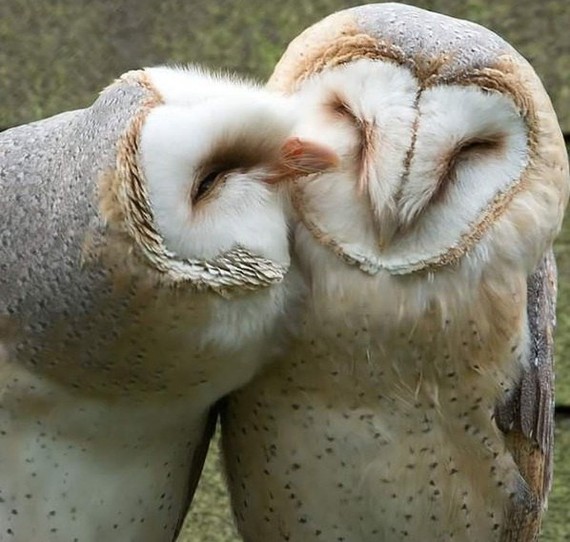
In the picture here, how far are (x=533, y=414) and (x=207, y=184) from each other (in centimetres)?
42

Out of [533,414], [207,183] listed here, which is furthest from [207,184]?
[533,414]

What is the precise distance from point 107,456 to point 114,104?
32 cm

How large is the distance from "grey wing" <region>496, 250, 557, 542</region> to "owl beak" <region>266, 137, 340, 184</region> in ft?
0.86

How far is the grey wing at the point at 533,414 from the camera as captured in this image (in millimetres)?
1171

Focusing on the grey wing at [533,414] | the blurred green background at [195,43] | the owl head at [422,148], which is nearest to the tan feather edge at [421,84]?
the owl head at [422,148]

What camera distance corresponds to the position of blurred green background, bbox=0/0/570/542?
1935 millimetres

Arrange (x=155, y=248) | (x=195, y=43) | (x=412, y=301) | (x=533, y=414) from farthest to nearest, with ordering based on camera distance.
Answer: (x=195, y=43), (x=533, y=414), (x=412, y=301), (x=155, y=248)

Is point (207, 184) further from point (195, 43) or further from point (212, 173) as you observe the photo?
point (195, 43)

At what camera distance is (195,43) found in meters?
1.97

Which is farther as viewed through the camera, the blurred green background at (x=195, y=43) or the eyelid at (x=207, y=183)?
the blurred green background at (x=195, y=43)

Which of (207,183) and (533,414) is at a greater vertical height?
(207,183)

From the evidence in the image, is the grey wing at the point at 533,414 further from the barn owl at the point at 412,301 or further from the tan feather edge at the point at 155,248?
the tan feather edge at the point at 155,248

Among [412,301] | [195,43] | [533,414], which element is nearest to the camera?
[412,301]

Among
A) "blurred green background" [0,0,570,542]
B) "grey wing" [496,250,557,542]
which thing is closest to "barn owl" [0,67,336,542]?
"grey wing" [496,250,557,542]
